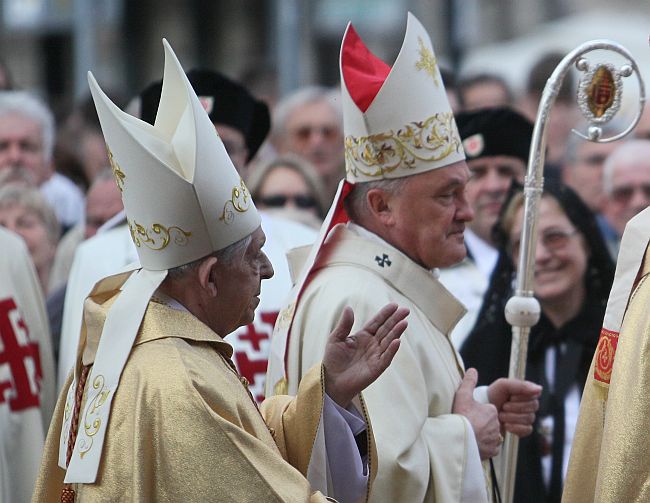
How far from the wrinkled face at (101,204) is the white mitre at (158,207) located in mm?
3950

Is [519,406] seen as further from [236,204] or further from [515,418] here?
[236,204]

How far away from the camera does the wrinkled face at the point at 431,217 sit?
5168 mm

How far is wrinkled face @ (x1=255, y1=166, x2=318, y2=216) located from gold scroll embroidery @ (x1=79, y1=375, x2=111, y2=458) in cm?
444

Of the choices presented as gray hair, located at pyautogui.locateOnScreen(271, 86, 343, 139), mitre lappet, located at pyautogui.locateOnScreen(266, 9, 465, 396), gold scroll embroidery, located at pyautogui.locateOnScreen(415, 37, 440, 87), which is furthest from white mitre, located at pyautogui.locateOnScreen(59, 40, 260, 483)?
gray hair, located at pyautogui.locateOnScreen(271, 86, 343, 139)

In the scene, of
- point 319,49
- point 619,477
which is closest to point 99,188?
point 619,477

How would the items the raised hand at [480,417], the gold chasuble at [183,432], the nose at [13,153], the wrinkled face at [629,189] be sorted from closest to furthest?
the gold chasuble at [183,432] < the raised hand at [480,417] < the wrinkled face at [629,189] < the nose at [13,153]

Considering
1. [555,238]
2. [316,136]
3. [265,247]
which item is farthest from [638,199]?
[316,136]

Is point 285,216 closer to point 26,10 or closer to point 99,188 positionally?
point 99,188

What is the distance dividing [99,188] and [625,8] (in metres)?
5.07

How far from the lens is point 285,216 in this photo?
8117mm

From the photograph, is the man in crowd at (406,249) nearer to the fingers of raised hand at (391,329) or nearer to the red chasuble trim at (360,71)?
the red chasuble trim at (360,71)

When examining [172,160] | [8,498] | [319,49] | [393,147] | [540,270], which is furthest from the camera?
[319,49]

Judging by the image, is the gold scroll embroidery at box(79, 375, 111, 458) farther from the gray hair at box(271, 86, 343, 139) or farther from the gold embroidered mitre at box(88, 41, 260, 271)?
the gray hair at box(271, 86, 343, 139)

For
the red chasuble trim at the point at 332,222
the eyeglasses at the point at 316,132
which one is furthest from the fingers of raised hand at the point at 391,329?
the eyeglasses at the point at 316,132
